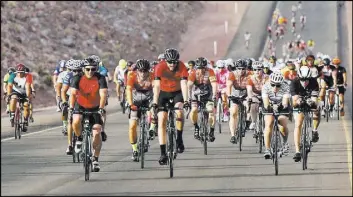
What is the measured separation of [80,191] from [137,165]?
4088 mm

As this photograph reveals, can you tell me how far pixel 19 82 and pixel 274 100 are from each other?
380 inches

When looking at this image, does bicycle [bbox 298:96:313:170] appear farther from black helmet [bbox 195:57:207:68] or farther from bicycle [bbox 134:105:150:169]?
black helmet [bbox 195:57:207:68]

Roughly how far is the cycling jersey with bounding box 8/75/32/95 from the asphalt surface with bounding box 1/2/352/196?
55.6 inches

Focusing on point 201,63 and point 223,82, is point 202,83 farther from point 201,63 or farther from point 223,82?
point 223,82

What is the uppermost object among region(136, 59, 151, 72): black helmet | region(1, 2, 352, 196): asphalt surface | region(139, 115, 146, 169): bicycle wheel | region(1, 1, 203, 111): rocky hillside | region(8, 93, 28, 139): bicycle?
region(1, 1, 203, 111): rocky hillside

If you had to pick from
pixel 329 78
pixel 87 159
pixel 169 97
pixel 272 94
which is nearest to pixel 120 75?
pixel 329 78

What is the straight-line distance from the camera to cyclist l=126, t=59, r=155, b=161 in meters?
18.4

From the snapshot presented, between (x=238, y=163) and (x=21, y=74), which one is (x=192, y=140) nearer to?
(x=21, y=74)

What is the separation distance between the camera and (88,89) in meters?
16.6

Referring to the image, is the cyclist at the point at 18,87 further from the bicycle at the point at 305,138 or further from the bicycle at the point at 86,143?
the bicycle at the point at 86,143

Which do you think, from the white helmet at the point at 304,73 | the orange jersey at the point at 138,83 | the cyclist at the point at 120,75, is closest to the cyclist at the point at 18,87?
the orange jersey at the point at 138,83

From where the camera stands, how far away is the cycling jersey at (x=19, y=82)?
2617 cm

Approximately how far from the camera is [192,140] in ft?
83.0

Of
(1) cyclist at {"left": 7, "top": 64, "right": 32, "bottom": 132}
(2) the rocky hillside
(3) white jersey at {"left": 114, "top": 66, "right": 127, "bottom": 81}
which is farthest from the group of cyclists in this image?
(2) the rocky hillside
